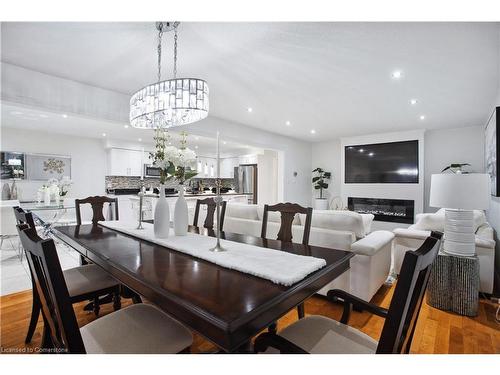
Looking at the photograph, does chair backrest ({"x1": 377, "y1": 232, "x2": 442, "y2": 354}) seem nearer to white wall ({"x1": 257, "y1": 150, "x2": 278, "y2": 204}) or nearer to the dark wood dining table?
the dark wood dining table

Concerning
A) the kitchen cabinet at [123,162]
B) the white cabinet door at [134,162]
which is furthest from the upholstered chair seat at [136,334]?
the white cabinet door at [134,162]

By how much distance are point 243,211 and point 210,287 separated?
83.0 inches

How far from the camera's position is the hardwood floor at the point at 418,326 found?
5.81 ft

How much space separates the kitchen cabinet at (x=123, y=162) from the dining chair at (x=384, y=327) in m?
6.46

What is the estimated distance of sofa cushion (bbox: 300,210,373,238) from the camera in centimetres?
236

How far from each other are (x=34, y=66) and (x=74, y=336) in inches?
120

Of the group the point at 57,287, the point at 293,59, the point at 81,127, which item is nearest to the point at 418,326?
the point at 57,287

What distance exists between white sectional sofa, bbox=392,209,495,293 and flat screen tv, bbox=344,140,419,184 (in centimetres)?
301

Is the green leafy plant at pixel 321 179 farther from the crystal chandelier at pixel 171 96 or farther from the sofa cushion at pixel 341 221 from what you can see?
the crystal chandelier at pixel 171 96

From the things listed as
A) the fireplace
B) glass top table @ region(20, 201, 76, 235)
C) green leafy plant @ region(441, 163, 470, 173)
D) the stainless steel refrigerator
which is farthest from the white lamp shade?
the stainless steel refrigerator

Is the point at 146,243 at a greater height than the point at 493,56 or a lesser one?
lesser
